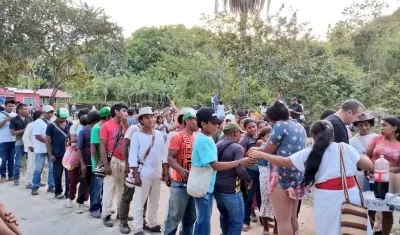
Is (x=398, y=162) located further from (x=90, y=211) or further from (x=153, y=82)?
(x=153, y=82)

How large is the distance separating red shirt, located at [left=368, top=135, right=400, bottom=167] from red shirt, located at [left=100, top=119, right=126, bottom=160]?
11.4ft

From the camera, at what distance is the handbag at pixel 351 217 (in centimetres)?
331

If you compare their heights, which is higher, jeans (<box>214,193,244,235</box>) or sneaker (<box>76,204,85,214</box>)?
jeans (<box>214,193,244,235</box>)

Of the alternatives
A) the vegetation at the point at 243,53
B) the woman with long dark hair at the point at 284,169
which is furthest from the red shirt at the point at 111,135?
the vegetation at the point at 243,53

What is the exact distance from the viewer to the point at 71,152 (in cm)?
696

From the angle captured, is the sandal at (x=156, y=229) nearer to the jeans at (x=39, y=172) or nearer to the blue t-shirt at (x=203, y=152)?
the blue t-shirt at (x=203, y=152)

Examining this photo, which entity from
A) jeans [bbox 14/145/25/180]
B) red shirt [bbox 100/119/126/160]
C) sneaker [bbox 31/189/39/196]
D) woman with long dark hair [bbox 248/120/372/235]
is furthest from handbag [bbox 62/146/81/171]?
woman with long dark hair [bbox 248/120/372/235]

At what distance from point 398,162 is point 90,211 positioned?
15.1ft

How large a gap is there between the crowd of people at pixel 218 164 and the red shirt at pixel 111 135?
14 mm

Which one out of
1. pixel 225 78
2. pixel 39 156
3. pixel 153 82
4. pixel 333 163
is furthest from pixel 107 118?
pixel 153 82

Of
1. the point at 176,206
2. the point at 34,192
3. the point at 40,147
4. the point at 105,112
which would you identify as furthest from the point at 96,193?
the point at 176,206

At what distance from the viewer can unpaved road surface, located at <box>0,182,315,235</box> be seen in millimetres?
5859

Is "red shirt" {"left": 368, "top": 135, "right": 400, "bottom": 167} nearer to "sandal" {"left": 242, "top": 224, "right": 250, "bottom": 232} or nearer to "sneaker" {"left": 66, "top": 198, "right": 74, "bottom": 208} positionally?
"sandal" {"left": 242, "top": 224, "right": 250, "bottom": 232}

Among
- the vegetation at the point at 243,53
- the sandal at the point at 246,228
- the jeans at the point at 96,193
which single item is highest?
the vegetation at the point at 243,53
